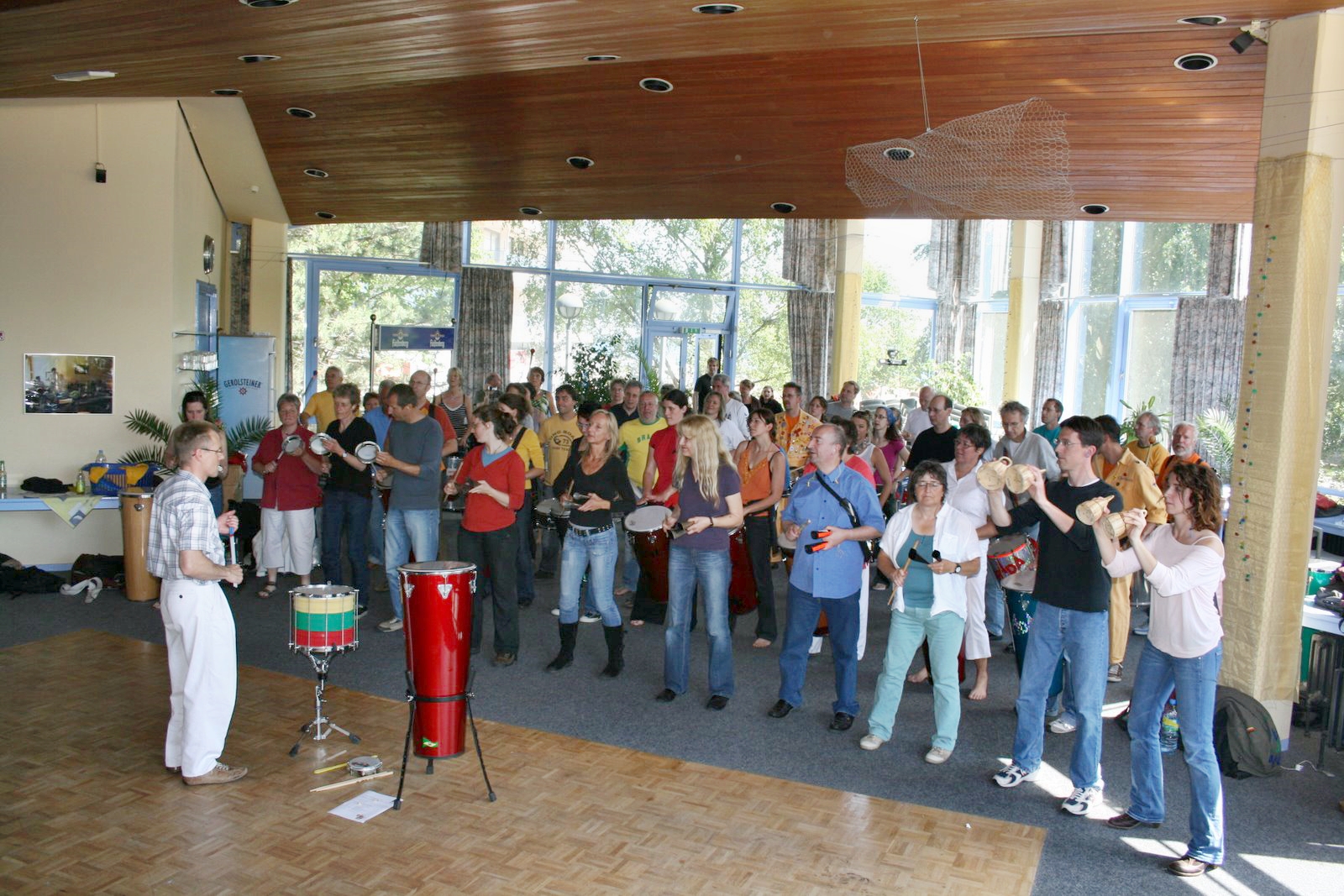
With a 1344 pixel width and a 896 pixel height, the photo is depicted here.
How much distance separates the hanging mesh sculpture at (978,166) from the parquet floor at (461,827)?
4.21 m

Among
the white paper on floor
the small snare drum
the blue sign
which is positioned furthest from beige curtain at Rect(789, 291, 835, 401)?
the white paper on floor

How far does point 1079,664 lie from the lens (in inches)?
178

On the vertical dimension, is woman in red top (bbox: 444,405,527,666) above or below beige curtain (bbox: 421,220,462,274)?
below

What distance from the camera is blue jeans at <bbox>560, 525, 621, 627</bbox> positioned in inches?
241

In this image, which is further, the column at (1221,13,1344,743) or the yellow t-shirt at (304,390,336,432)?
the yellow t-shirt at (304,390,336,432)

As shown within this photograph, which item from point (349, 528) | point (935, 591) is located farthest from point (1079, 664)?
point (349, 528)

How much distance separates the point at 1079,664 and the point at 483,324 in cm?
1351

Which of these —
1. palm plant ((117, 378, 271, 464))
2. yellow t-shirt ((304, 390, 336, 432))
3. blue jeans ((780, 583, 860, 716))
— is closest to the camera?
blue jeans ((780, 583, 860, 716))

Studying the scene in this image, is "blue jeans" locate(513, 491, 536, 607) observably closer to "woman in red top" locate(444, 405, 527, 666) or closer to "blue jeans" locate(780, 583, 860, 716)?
"woman in red top" locate(444, 405, 527, 666)

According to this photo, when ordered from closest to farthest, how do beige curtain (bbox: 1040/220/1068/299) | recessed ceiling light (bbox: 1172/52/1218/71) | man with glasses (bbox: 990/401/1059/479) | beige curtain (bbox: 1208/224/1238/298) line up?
recessed ceiling light (bbox: 1172/52/1218/71) → man with glasses (bbox: 990/401/1059/479) → beige curtain (bbox: 1208/224/1238/298) → beige curtain (bbox: 1040/220/1068/299)

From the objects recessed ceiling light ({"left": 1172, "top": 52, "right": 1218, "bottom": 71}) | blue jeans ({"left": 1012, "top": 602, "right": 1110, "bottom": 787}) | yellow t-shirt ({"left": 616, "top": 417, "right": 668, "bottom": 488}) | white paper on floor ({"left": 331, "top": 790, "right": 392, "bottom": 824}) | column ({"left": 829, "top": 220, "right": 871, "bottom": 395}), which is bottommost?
white paper on floor ({"left": 331, "top": 790, "right": 392, "bottom": 824})

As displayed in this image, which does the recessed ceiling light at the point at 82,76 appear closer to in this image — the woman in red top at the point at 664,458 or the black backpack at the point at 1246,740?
the woman in red top at the point at 664,458

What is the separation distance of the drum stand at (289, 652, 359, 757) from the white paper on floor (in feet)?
1.94

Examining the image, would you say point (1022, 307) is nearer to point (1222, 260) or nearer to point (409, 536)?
point (1222, 260)
